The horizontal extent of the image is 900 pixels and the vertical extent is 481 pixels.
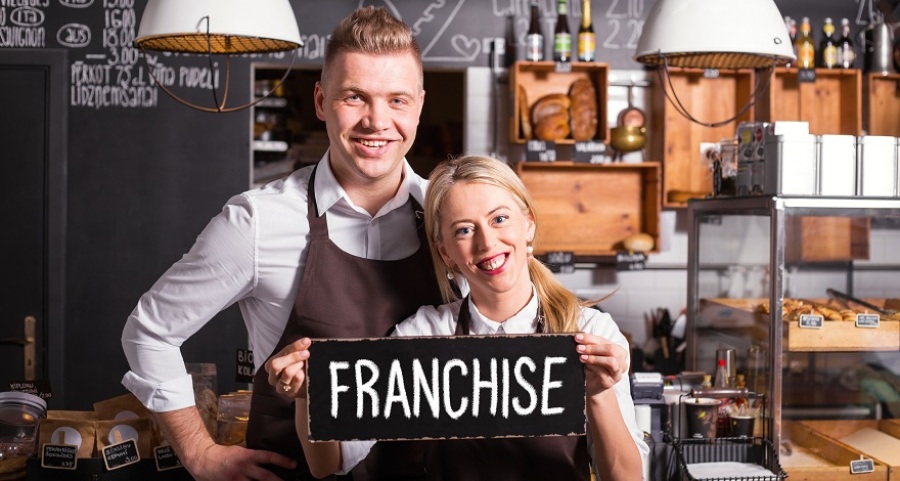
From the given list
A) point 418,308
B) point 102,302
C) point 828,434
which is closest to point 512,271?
point 418,308

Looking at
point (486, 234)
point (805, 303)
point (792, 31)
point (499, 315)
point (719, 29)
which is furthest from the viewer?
point (792, 31)

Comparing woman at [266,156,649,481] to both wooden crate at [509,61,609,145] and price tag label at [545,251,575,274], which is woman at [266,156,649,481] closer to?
price tag label at [545,251,575,274]

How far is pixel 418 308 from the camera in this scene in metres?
1.93

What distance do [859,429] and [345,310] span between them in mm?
2158

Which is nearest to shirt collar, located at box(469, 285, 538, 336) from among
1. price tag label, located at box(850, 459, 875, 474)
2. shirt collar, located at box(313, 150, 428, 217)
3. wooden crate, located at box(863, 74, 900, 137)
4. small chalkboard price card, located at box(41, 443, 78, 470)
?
shirt collar, located at box(313, 150, 428, 217)

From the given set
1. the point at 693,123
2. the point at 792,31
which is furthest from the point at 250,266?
the point at 792,31

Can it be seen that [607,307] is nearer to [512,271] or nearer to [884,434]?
[884,434]

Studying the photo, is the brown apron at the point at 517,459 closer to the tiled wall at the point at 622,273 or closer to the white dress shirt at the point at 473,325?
the white dress shirt at the point at 473,325

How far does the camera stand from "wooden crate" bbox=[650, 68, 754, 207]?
15.4ft

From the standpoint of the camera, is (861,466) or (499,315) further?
(861,466)

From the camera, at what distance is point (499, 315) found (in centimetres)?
183

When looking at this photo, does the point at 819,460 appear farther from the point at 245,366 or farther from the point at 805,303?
the point at 245,366

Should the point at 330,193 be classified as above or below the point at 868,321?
above

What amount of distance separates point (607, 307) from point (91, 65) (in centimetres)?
278
